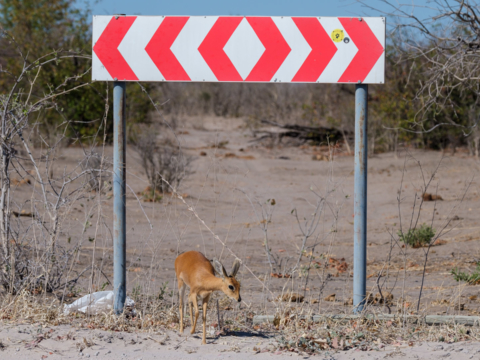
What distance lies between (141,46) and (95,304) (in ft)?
6.64

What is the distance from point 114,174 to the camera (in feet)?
13.3

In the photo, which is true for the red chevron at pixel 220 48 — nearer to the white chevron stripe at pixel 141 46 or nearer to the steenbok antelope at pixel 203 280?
the white chevron stripe at pixel 141 46

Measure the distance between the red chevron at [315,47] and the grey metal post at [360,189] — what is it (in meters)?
0.32

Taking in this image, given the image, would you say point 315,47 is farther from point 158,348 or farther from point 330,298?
point 330,298

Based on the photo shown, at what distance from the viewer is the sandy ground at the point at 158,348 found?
3459 millimetres

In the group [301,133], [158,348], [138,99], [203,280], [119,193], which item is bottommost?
[158,348]

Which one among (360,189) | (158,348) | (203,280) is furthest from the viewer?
(360,189)

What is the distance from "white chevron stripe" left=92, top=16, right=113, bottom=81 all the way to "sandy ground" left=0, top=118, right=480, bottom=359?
716 millimetres

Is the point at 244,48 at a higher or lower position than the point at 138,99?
lower

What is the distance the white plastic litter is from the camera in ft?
14.1

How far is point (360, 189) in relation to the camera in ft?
13.1

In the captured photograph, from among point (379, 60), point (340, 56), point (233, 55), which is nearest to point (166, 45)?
point (233, 55)

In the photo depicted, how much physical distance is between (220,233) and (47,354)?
20.2ft

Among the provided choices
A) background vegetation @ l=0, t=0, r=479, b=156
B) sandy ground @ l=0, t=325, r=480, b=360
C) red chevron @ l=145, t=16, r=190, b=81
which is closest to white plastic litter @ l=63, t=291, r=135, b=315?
sandy ground @ l=0, t=325, r=480, b=360
